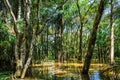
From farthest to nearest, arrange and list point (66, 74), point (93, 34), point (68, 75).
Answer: point (66, 74) → point (68, 75) → point (93, 34)

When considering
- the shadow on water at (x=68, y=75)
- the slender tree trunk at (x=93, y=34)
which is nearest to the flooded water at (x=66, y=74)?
the shadow on water at (x=68, y=75)

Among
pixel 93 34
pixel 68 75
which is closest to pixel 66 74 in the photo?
pixel 68 75

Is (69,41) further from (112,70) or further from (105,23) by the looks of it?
(112,70)

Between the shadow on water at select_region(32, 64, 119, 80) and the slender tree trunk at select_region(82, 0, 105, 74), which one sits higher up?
the slender tree trunk at select_region(82, 0, 105, 74)

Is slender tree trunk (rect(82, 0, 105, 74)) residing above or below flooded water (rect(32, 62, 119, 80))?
above

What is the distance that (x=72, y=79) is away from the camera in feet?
43.6

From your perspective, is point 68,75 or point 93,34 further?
point 68,75

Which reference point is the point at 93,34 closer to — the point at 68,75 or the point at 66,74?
the point at 68,75

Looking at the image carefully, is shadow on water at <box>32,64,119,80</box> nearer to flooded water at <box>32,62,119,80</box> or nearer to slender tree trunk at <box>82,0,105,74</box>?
flooded water at <box>32,62,119,80</box>

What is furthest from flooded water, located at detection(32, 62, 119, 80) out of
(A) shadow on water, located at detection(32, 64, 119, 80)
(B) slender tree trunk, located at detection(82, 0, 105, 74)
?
(B) slender tree trunk, located at detection(82, 0, 105, 74)

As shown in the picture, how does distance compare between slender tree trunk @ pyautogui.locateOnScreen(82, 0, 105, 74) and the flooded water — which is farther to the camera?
slender tree trunk @ pyautogui.locateOnScreen(82, 0, 105, 74)

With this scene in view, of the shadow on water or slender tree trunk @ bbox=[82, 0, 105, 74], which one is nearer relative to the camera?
the shadow on water

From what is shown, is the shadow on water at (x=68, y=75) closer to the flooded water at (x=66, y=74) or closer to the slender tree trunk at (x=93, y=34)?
the flooded water at (x=66, y=74)

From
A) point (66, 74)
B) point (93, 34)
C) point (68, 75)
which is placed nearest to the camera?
point (93, 34)
